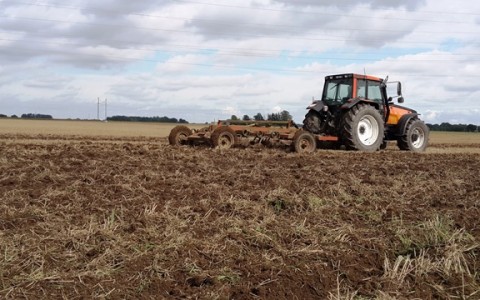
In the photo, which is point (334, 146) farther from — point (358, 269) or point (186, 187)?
point (358, 269)

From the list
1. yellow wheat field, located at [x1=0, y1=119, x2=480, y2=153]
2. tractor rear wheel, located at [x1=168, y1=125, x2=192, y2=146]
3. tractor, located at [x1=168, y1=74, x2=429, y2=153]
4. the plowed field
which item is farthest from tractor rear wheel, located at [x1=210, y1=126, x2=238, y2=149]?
yellow wheat field, located at [x1=0, y1=119, x2=480, y2=153]

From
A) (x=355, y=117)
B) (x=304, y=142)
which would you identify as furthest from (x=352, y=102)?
(x=304, y=142)

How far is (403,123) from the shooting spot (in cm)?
1595

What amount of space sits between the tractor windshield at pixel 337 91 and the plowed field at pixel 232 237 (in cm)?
708

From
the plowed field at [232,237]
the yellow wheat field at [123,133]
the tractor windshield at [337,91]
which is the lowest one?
the plowed field at [232,237]

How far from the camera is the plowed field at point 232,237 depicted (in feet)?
Result: 13.5

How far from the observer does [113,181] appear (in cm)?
732

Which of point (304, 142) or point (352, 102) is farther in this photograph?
point (352, 102)

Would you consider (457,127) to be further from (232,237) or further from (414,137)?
(232,237)

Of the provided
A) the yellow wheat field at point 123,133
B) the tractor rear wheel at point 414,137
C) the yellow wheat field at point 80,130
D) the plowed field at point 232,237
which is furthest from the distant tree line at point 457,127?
the plowed field at point 232,237

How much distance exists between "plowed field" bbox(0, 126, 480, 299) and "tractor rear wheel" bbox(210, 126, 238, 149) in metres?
5.64

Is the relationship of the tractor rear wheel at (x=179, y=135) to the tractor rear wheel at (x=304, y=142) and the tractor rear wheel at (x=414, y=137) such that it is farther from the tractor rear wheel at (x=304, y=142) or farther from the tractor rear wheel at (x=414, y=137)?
the tractor rear wheel at (x=414, y=137)

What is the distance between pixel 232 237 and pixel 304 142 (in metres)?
9.32

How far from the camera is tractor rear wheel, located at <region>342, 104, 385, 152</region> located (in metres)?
14.5
